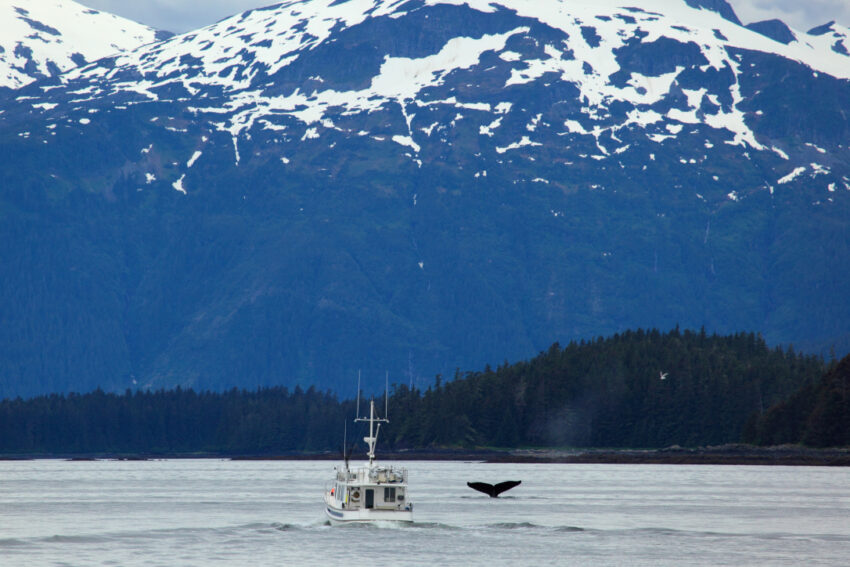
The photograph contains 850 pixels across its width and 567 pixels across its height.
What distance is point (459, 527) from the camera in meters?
106

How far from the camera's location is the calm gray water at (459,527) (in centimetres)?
8788

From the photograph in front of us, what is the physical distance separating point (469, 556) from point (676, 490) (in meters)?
68.3

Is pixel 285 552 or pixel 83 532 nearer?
pixel 285 552

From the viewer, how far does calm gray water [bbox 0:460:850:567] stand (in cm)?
8788

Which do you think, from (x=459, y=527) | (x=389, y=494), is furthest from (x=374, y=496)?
(x=459, y=527)

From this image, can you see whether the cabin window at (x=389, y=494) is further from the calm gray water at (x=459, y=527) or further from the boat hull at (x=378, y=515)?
the calm gray water at (x=459, y=527)

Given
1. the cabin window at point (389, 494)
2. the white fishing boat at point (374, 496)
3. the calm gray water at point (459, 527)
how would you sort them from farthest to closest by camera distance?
the cabin window at point (389, 494)
the white fishing boat at point (374, 496)
the calm gray water at point (459, 527)

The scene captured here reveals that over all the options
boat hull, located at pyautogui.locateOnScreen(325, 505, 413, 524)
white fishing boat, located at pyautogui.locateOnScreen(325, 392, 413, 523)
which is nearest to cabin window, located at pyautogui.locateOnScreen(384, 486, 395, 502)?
white fishing boat, located at pyautogui.locateOnScreen(325, 392, 413, 523)

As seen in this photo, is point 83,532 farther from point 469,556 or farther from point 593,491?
point 593,491

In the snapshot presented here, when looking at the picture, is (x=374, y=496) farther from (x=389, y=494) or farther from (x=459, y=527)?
(x=459, y=527)

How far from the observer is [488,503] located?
442 ft

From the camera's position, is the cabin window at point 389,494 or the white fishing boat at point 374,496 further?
the cabin window at point 389,494

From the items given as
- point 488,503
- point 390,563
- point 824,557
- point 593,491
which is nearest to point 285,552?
point 390,563

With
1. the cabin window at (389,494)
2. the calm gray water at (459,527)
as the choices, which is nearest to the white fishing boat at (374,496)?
the cabin window at (389,494)
